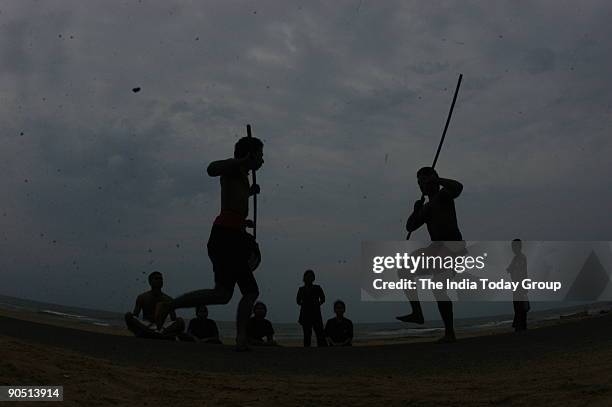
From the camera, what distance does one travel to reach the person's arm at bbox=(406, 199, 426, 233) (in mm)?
6875

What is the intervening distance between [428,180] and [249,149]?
84.8 inches

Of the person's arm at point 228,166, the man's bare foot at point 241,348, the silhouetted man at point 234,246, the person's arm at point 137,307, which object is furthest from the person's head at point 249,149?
the person's arm at point 137,307

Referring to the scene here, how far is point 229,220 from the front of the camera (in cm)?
578

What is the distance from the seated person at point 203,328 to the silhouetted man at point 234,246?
2297mm

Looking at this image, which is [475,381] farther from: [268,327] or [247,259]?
[268,327]

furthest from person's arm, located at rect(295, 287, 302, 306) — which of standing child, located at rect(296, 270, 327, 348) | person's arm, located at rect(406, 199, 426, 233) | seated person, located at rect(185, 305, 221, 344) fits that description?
person's arm, located at rect(406, 199, 426, 233)

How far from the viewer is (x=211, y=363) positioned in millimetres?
5234

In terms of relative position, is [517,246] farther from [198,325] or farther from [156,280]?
[156,280]

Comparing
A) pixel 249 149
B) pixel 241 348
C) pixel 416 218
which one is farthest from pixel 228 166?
pixel 416 218

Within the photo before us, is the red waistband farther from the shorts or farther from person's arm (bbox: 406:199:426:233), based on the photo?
person's arm (bbox: 406:199:426:233)

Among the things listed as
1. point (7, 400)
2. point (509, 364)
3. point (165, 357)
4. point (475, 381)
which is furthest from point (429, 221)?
point (7, 400)

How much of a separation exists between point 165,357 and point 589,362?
3.56m

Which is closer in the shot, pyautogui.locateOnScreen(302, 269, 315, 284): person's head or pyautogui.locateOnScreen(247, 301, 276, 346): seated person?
pyautogui.locateOnScreen(247, 301, 276, 346): seated person

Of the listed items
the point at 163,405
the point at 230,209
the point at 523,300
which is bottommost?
the point at 163,405
